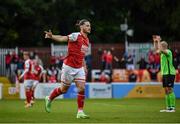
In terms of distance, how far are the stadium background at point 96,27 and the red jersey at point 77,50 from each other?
62.4 ft

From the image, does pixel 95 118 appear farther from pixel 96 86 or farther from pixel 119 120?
pixel 96 86

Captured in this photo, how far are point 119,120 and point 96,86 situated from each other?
19.4 meters

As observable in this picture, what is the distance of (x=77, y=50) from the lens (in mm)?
17688

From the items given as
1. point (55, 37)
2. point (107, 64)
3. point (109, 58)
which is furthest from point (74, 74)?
point (107, 64)

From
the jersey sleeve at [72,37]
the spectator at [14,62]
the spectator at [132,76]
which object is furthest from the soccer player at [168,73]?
the spectator at [14,62]

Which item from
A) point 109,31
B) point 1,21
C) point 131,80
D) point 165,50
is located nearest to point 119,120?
point 165,50

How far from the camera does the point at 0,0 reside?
49625mm

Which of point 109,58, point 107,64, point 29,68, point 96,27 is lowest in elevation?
point 29,68

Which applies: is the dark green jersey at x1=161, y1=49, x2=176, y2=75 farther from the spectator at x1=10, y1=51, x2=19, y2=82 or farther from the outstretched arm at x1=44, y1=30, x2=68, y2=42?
the spectator at x1=10, y1=51, x2=19, y2=82

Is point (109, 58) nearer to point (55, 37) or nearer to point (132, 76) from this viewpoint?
point (132, 76)

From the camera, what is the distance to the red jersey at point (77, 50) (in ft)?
57.6

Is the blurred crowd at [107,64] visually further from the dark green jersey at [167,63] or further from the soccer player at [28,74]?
the dark green jersey at [167,63]

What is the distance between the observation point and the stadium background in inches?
1694

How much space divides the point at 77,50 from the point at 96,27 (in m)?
37.2
